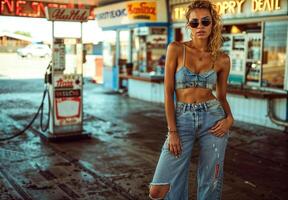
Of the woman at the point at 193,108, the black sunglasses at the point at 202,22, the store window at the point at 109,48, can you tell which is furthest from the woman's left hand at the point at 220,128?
the store window at the point at 109,48

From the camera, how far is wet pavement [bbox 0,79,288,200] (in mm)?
5391

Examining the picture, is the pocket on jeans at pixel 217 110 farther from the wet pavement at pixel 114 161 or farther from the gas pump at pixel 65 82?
the gas pump at pixel 65 82

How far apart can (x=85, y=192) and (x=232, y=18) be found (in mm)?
7190

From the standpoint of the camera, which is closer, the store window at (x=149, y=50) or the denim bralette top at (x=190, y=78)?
the denim bralette top at (x=190, y=78)

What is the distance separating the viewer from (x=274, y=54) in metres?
10.1

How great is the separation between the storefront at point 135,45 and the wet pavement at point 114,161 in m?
3.61

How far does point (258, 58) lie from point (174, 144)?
8.13 m

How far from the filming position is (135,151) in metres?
7.52

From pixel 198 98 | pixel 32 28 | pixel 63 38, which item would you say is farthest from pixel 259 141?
pixel 32 28

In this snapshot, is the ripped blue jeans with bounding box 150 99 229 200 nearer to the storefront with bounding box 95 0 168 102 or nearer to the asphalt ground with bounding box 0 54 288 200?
the asphalt ground with bounding box 0 54 288 200

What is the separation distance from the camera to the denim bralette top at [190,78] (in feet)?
10.3

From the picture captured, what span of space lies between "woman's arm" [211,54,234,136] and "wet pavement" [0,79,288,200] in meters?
2.11

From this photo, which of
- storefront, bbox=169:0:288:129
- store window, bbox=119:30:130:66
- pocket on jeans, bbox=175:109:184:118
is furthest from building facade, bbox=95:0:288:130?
pocket on jeans, bbox=175:109:184:118

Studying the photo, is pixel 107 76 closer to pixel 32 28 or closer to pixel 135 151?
pixel 32 28
